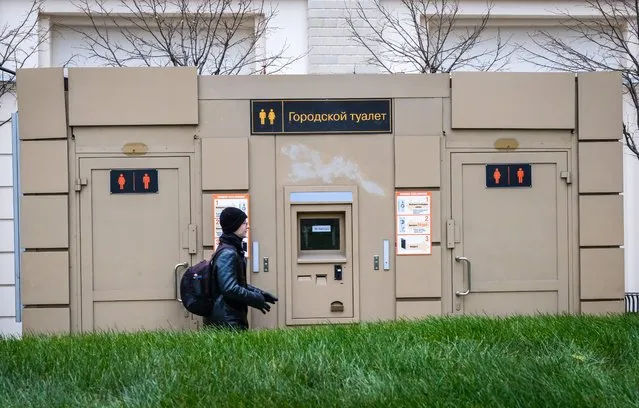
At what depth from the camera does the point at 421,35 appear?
48.6ft

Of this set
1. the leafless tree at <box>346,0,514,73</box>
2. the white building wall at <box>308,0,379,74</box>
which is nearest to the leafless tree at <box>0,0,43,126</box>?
the white building wall at <box>308,0,379,74</box>

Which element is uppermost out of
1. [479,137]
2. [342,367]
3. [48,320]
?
[479,137]

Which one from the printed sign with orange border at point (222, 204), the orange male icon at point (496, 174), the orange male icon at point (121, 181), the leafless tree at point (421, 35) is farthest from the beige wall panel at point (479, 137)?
the leafless tree at point (421, 35)

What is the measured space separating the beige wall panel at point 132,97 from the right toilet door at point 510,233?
9.97ft

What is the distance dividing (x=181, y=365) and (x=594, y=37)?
11647mm

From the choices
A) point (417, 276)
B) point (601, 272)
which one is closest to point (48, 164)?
point (417, 276)

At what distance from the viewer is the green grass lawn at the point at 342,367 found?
523 cm

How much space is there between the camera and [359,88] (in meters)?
9.55

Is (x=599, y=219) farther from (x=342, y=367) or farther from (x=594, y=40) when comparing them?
(x=594, y=40)

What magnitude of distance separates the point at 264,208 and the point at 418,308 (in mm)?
2050

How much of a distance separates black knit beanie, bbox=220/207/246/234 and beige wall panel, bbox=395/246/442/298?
2055 millimetres

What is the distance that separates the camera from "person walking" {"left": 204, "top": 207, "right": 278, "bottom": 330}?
8242 millimetres

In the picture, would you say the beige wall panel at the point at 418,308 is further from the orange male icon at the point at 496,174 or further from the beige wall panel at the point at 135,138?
the beige wall panel at the point at 135,138

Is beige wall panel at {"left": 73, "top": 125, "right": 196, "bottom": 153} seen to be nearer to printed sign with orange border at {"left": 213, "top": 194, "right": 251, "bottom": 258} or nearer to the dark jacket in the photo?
printed sign with orange border at {"left": 213, "top": 194, "right": 251, "bottom": 258}
